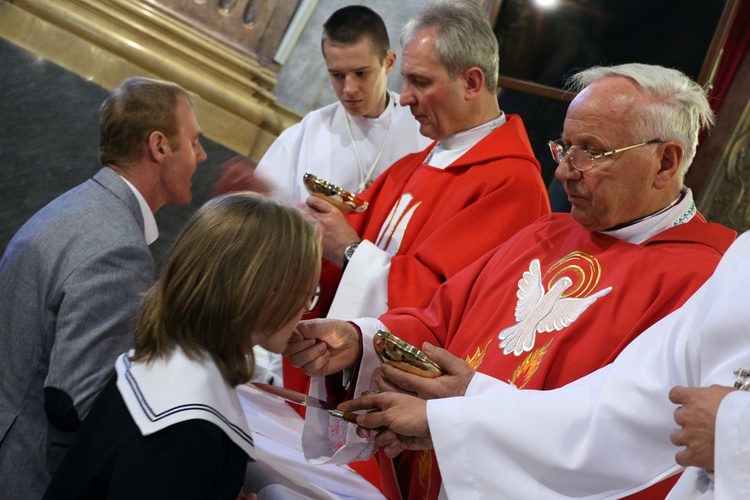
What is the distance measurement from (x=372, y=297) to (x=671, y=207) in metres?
1.11

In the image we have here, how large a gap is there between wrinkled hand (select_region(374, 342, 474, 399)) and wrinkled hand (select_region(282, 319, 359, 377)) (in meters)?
0.21

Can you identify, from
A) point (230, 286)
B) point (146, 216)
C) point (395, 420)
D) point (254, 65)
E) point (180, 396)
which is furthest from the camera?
point (254, 65)

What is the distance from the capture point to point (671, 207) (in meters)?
2.68

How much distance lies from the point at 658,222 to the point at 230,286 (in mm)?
1251

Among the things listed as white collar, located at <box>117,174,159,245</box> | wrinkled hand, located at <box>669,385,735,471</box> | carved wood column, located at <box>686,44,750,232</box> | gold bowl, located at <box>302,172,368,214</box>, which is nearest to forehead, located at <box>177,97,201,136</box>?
white collar, located at <box>117,174,159,245</box>

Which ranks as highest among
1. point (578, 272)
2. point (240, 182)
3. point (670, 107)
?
point (670, 107)

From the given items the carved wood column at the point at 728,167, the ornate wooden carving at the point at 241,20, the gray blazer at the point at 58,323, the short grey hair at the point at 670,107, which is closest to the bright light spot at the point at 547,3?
the carved wood column at the point at 728,167

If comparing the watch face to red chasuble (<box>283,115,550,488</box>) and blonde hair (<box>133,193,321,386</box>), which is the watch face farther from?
blonde hair (<box>133,193,321,386</box>)

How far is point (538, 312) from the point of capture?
269cm

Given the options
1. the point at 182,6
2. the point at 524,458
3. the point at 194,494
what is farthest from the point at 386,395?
the point at 182,6

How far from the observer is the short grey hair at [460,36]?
3.64 metres

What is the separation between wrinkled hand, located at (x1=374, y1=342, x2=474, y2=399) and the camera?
2455mm

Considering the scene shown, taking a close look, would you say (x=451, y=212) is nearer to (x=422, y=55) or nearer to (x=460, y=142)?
(x=460, y=142)

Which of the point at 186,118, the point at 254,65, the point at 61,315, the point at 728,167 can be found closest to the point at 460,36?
the point at 186,118
